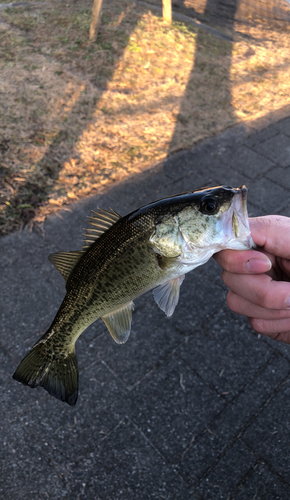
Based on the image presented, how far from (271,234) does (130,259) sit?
71cm

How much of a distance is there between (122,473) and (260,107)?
5.71 metres

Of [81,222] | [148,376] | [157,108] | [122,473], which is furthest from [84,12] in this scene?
[122,473]

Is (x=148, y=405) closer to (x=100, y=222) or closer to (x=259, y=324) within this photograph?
(x=259, y=324)

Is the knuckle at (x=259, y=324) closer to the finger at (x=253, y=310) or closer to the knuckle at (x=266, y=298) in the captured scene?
the finger at (x=253, y=310)

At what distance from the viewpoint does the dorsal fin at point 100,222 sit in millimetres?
1861

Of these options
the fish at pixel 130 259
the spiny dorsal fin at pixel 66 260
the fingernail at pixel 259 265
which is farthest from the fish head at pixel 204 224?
the spiny dorsal fin at pixel 66 260

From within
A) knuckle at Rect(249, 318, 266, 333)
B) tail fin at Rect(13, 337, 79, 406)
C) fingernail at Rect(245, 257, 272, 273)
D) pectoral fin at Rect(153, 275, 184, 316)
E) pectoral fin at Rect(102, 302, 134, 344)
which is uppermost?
fingernail at Rect(245, 257, 272, 273)

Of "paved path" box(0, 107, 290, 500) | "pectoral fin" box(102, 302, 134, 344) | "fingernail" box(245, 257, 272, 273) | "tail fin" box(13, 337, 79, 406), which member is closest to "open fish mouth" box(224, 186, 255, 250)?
"fingernail" box(245, 257, 272, 273)

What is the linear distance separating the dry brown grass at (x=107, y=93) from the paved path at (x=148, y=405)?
3.41 ft

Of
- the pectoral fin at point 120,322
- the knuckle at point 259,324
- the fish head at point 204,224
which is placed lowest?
the knuckle at point 259,324

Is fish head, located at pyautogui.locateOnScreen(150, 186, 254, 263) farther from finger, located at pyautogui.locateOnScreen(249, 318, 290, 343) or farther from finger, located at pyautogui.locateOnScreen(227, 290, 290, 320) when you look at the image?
finger, located at pyautogui.locateOnScreen(249, 318, 290, 343)

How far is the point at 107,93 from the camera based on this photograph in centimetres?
607

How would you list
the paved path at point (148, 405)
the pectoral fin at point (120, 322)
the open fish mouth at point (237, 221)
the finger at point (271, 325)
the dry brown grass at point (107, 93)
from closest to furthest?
the open fish mouth at point (237, 221)
the pectoral fin at point (120, 322)
the finger at point (271, 325)
the paved path at point (148, 405)
the dry brown grass at point (107, 93)

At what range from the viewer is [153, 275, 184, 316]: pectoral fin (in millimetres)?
1928
